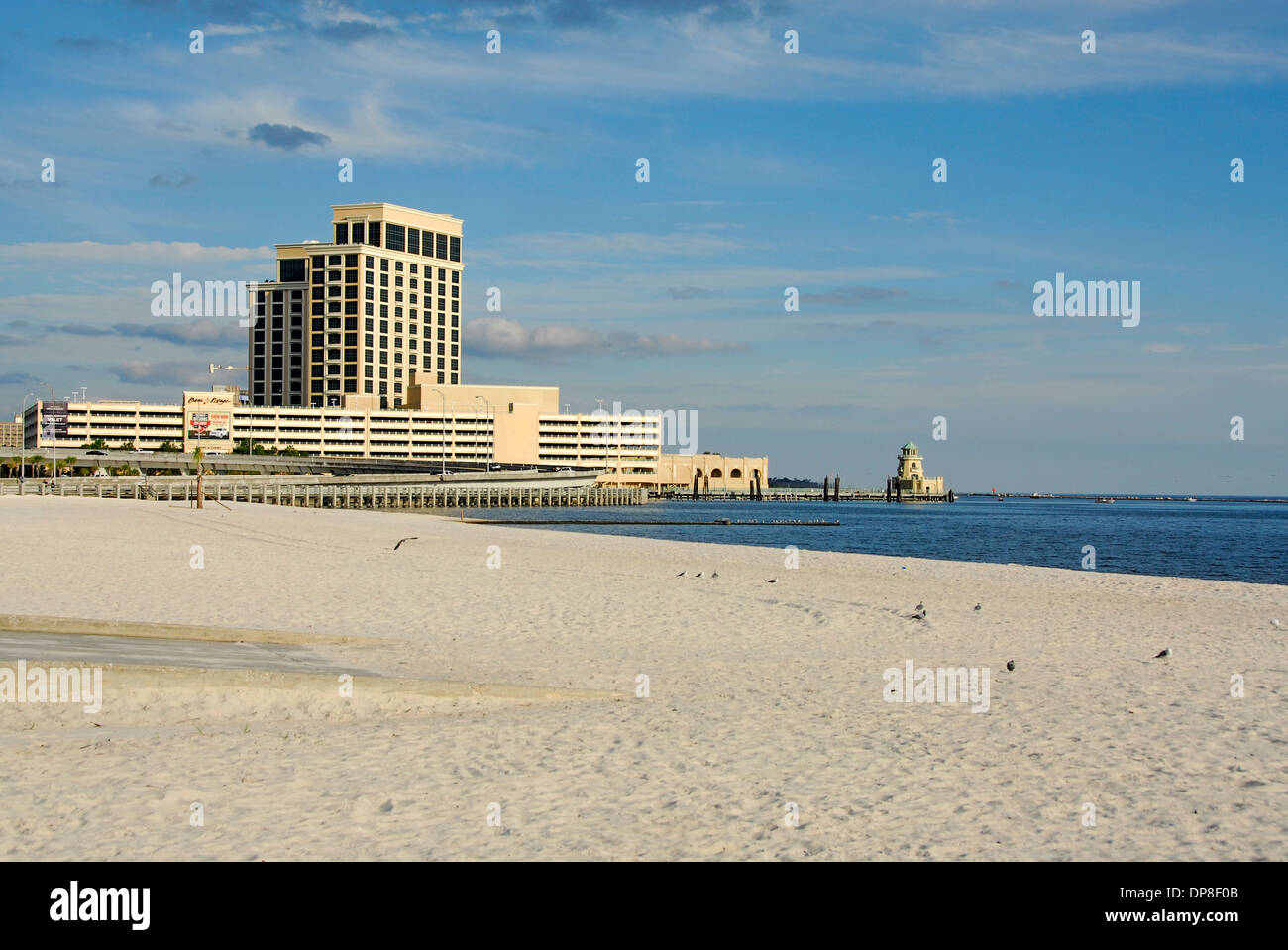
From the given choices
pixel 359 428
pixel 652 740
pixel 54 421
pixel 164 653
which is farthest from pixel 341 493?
pixel 652 740

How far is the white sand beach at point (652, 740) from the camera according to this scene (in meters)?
7.75

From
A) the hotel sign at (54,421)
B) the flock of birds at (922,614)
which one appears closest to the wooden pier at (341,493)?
the hotel sign at (54,421)

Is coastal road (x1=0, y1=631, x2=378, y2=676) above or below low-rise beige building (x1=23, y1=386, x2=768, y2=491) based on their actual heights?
below

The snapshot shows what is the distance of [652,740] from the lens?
34.8ft

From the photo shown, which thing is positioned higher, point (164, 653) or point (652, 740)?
point (164, 653)

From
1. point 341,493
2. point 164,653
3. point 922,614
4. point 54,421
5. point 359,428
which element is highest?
point 359,428

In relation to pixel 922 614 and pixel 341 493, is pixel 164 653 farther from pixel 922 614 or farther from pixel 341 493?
pixel 341 493

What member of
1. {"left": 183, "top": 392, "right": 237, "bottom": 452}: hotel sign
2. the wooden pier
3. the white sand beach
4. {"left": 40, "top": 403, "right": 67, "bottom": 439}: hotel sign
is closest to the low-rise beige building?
{"left": 183, "top": 392, "right": 237, "bottom": 452}: hotel sign

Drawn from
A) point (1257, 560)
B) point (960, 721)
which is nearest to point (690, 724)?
point (960, 721)

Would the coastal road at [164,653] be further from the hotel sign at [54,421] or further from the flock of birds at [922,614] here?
the hotel sign at [54,421]

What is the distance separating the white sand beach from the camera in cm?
Answer: 775

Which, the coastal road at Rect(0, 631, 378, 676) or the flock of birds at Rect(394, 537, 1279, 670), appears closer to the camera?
the coastal road at Rect(0, 631, 378, 676)

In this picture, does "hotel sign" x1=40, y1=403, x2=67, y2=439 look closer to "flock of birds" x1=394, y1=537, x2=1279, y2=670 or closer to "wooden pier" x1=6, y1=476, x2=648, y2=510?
"wooden pier" x1=6, y1=476, x2=648, y2=510
